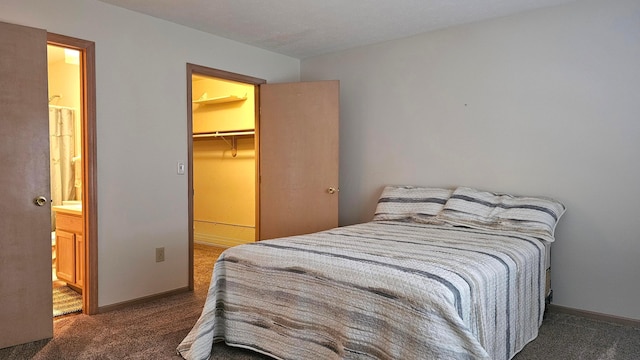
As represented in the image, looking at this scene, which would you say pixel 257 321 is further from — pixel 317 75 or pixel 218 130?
pixel 218 130

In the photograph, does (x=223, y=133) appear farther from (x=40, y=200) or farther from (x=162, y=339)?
(x=162, y=339)

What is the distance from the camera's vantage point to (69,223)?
366cm

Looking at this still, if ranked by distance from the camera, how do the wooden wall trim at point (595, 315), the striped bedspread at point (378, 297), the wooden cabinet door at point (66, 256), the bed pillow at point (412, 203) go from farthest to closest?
1. the wooden cabinet door at point (66, 256)
2. the bed pillow at point (412, 203)
3. the wooden wall trim at point (595, 315)
4. the striped bedspread at point (378, 297)

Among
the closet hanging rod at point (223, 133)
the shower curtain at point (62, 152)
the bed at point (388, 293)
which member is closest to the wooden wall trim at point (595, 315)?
the bed at point (388, 293)

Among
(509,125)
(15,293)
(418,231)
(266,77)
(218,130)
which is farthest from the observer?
(218,130)

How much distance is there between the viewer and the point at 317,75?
15.1ft

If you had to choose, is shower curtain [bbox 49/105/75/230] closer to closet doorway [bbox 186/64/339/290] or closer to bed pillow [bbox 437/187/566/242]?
closet doorway [bbox 186/64/339/290]

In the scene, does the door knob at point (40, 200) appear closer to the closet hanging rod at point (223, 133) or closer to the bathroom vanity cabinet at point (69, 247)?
the bathroom vanity cabinet at point (69, 247)

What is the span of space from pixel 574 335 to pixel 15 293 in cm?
329

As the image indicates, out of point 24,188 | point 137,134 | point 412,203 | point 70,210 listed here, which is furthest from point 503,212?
point 70,210

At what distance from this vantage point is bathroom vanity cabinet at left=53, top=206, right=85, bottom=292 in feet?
11.7

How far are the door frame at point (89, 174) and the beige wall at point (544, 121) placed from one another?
2.31 meters

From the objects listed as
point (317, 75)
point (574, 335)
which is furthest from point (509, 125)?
point (317, 75)

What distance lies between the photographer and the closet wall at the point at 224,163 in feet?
17.6
